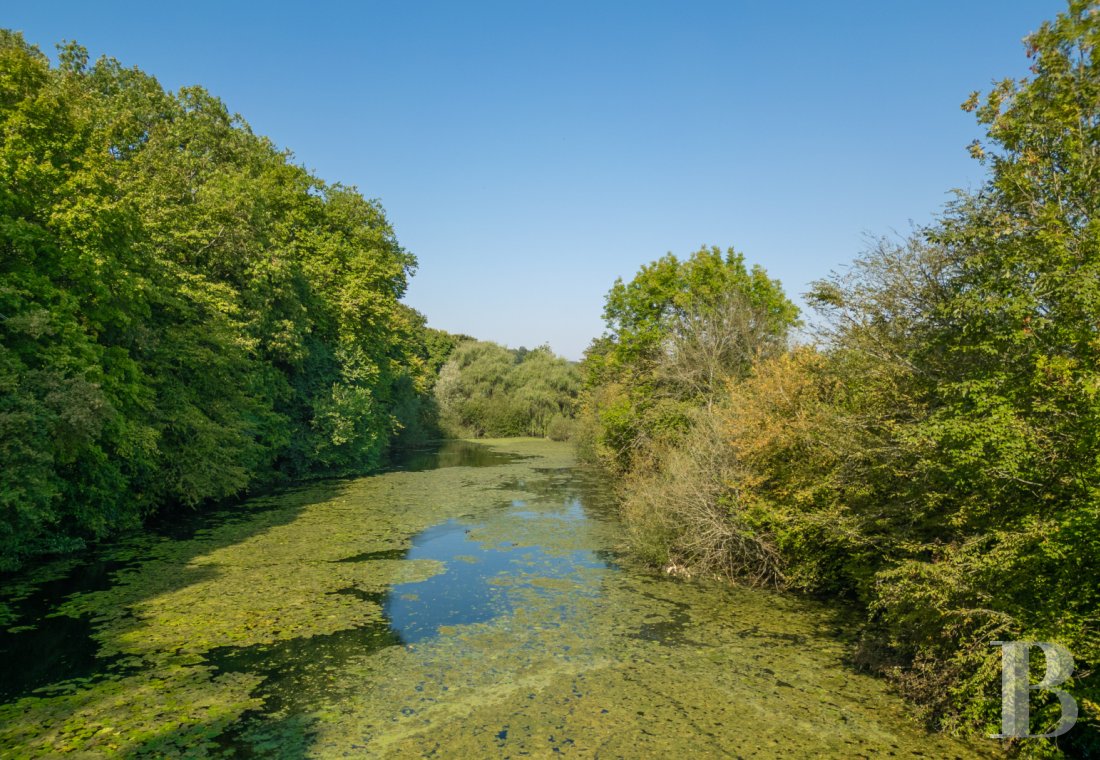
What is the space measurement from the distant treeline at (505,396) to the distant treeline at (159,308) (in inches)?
1027

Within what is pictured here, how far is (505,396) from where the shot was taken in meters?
63.4

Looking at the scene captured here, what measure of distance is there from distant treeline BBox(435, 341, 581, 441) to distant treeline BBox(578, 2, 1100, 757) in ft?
157

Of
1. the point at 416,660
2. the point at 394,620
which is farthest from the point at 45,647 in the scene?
the point at 416,660

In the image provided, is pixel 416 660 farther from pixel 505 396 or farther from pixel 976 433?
pixel 505 396

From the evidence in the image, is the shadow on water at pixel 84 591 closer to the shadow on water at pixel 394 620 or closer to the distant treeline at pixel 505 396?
the shadow on water at pixel 394 620

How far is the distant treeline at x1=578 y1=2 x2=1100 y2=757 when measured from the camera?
6.09 metres

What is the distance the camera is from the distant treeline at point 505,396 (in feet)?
201

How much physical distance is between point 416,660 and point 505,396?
178ft

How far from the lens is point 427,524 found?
64.5 feet

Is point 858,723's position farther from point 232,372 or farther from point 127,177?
point 127,177

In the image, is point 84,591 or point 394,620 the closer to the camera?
point 394,620

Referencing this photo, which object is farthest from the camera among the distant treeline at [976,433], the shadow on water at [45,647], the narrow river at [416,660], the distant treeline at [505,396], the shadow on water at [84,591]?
the distant treeline at [505,396]

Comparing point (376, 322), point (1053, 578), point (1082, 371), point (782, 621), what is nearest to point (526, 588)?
point (782, 621)

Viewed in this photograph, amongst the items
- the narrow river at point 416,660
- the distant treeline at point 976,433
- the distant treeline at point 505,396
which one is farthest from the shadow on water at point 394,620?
the distant treeline at point 505,396
